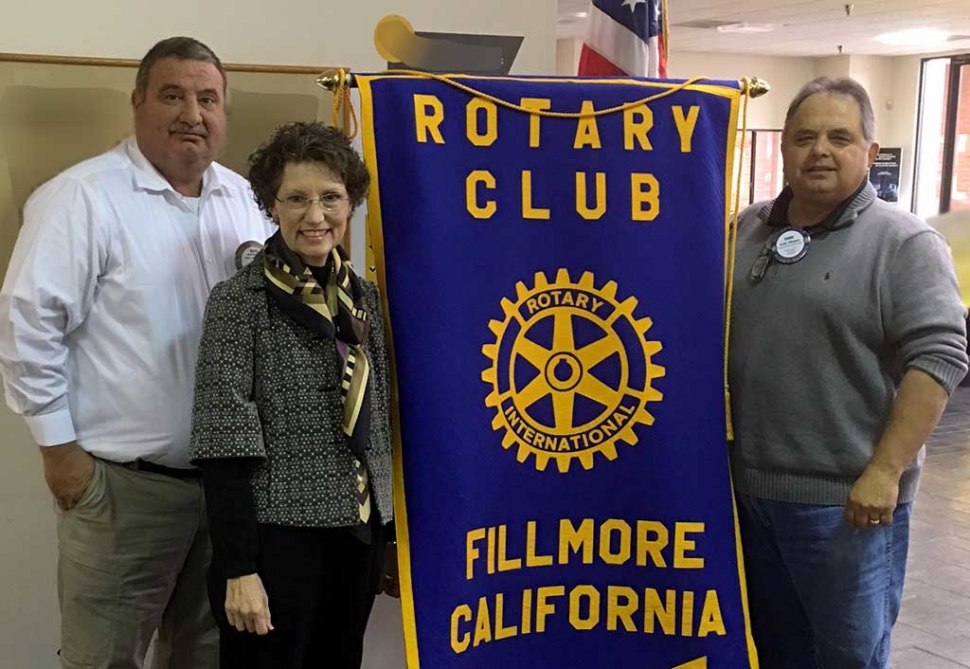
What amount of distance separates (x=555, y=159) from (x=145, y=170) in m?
0.82

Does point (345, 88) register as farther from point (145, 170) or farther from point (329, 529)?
point (329, 529)

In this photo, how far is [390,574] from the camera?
2.03 metres

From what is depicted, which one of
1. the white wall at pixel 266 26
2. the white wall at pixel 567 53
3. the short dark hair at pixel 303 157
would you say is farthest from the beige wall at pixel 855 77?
the short dark hair at pixel 303 157

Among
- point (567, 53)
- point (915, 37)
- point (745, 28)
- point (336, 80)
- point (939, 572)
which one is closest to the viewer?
point (336, 80)

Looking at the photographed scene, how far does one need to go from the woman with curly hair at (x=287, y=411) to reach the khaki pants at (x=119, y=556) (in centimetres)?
30

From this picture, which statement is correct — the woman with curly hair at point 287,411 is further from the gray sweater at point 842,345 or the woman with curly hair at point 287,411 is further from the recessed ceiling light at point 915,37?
the recessed ceiling light at point 915,37

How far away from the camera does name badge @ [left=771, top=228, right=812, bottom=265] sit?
1960 mm

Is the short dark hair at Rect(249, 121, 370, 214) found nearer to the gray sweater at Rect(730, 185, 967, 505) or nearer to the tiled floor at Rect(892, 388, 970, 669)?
the gray sweater at Rect(730, 185, 967, 505)

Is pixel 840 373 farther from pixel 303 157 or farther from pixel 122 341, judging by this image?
pixel 122 341

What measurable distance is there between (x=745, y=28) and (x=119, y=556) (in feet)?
28.4

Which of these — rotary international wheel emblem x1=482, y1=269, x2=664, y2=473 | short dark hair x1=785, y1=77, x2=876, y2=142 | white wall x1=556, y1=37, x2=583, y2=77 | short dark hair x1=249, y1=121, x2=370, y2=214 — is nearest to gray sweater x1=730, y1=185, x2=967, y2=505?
short dark hair x1=785, y1=77, x2=876, y2=142

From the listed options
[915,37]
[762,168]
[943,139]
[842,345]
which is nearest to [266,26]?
[842,345]

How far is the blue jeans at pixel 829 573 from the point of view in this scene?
1928 millimetres

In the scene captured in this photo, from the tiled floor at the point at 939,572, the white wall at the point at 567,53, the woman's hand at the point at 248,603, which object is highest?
the white wall at the point at 567,53
